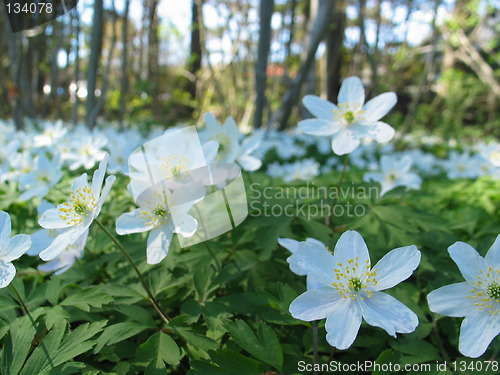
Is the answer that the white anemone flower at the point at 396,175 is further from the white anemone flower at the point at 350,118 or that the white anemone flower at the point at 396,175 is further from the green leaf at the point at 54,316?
the green leaf at the point at 54,316

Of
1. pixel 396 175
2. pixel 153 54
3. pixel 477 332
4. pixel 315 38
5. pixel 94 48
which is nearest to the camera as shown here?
pixel 477 332

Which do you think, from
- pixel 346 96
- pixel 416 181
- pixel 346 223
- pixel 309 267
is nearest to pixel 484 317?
pixel 309 267

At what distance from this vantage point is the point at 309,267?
1104mm

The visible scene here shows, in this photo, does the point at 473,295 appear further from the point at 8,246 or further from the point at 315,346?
the point at 8,246

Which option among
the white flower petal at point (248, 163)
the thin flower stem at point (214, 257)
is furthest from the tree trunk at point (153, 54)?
the thin flower stem at point (214, 257)

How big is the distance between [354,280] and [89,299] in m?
0.85

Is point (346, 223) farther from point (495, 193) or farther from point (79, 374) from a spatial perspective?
point (495, 193)

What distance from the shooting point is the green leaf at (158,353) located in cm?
116

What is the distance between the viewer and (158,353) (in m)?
1.20

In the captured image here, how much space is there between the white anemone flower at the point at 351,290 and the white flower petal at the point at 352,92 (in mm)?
800

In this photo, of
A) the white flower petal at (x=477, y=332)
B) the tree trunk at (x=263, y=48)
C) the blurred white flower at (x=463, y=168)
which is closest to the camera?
the white flower petal at (x=477, y=332)

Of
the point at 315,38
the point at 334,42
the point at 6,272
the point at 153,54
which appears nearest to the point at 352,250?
the point at 6,272

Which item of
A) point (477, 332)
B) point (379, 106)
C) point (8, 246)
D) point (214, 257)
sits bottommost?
point (214, 257)

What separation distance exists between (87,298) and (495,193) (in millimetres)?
2611
